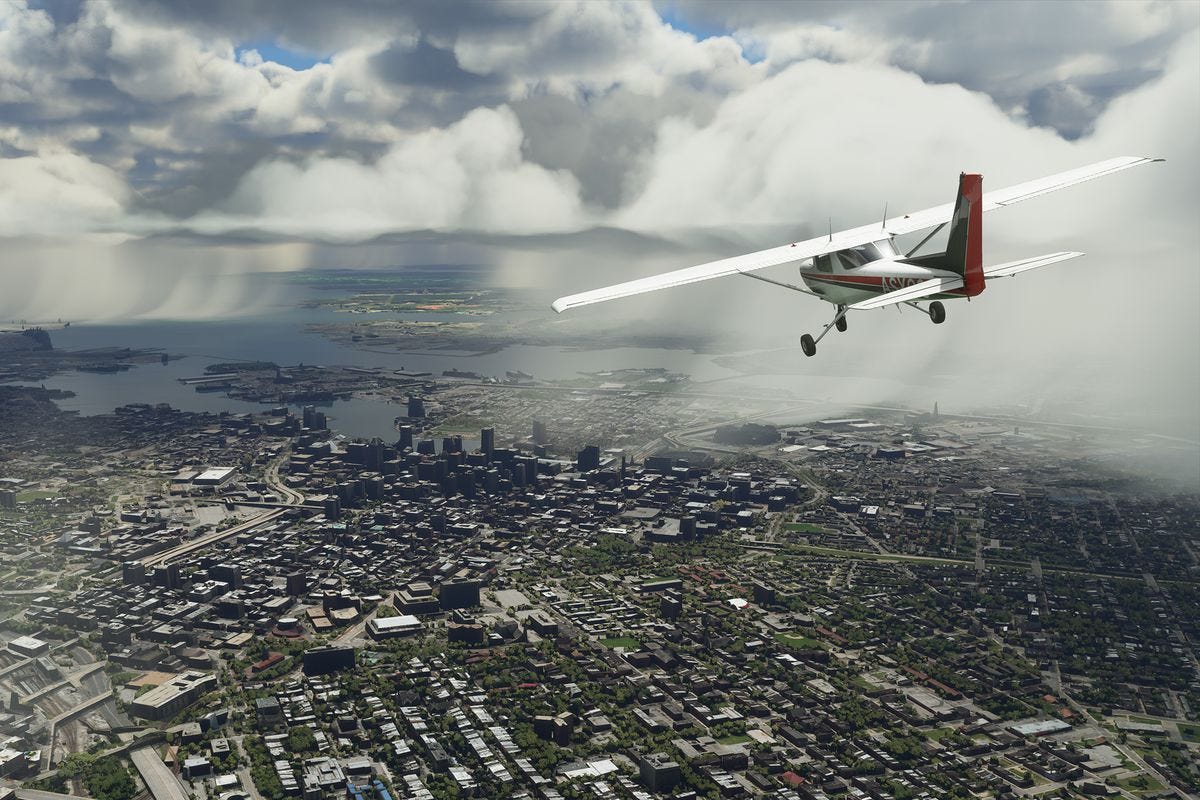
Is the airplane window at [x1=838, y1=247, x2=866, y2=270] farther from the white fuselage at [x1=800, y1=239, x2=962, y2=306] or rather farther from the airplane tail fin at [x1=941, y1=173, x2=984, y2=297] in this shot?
the airplane tail fin at [x1=941, y1=173, x2=984, y2=297]

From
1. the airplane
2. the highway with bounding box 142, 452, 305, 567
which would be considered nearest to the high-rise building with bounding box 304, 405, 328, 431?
the highway with bounding box 142, 452, 305, 567

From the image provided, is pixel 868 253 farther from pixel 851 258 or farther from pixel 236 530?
pixel 236 530

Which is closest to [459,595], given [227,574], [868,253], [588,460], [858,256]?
[227,574]

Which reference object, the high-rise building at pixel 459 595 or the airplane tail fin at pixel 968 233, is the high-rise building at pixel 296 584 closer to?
the high-rise building at pixel 459 595

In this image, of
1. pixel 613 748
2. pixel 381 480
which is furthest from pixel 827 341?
pixel 613 748

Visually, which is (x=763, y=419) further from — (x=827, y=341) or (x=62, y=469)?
(x=62, y=469)

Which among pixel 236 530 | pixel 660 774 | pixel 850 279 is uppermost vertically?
pixel 850 279
